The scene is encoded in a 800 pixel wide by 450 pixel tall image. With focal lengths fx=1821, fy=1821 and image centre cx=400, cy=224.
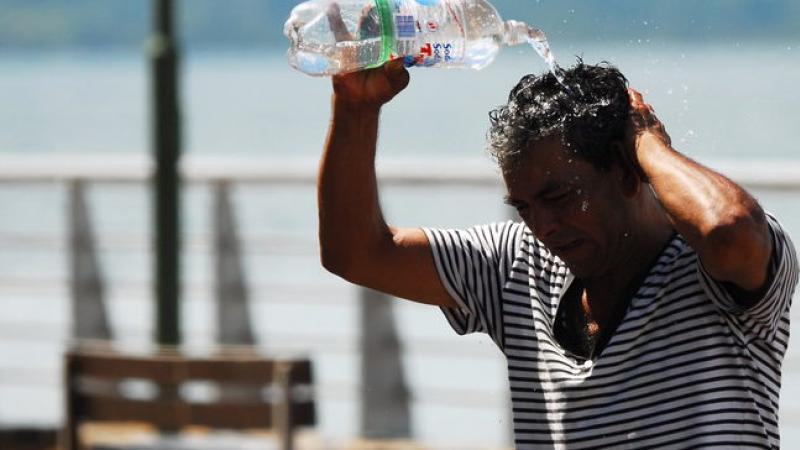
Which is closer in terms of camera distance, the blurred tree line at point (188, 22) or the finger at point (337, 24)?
the finger at point (337, 24)

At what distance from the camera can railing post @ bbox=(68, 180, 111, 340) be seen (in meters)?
7.89

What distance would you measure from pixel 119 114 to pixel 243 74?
50.6 feet

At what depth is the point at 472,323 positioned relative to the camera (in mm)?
3129

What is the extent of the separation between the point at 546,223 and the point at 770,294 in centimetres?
36

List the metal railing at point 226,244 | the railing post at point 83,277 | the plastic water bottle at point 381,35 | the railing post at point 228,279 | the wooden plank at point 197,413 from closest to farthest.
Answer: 1. the plastic water bottle at point 381,35
2. the wooden plank at point 197,413
3. the metal railing at point 226,244
4. the railing post at point 228,279
5. the railing post at point 83,277

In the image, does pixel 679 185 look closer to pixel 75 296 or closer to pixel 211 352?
pixel 211 352

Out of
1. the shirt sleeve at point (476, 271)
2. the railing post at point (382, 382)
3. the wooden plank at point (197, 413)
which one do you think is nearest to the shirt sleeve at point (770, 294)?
the shirt sleeve at point (476, 271)

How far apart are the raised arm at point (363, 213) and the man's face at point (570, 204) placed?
0.31m

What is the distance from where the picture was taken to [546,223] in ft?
9.36

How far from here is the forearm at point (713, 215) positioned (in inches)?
107

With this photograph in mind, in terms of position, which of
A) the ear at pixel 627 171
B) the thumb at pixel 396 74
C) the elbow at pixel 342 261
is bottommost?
the elbow at pixel 342 261

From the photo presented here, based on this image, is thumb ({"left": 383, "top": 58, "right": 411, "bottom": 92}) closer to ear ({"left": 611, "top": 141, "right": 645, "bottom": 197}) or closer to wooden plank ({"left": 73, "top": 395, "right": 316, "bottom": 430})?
ear ({"left": 611, "top": 141, "right": 645, "bottom": 197})

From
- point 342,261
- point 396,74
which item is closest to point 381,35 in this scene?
point 396,74

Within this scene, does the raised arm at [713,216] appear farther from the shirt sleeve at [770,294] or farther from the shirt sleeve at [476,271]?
the shirt sleeve at [476,271]
